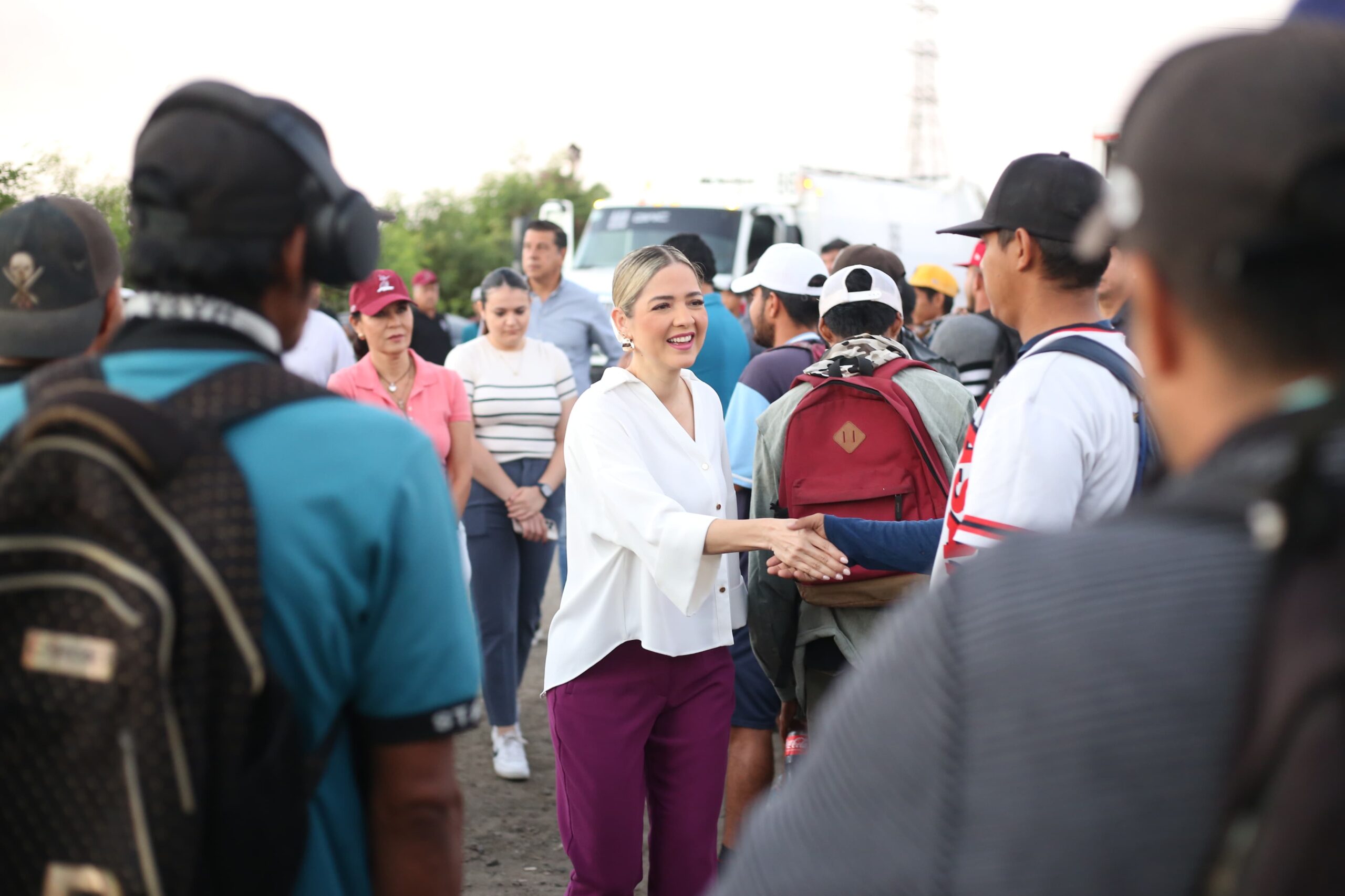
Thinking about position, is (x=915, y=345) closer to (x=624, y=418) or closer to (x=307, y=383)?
(x=624, y=418)

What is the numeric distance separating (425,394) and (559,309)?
2242mm

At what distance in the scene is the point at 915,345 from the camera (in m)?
5.23

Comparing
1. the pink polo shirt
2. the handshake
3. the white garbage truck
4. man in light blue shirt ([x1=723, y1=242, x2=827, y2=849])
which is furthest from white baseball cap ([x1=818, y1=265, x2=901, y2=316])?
the white garbage truck

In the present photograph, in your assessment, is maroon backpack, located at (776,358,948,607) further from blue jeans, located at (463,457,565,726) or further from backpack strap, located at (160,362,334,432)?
blue jeans, located at (463,457,565,726)

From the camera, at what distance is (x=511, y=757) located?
18.6 ft

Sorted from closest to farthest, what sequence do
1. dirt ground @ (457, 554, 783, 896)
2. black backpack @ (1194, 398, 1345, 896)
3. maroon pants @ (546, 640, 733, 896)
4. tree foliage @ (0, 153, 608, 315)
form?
1. black backpack @ (1194, 398, 1345, 896)
2. maroon pants @ (546, 640, 733, 896)
3. dirt ground @ (457, 554, 783, 896)
4. tree foliage @ (0, 153, 608, 315)

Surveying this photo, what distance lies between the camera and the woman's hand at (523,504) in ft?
19.1

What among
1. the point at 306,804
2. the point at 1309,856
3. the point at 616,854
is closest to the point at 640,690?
the point at 616,854

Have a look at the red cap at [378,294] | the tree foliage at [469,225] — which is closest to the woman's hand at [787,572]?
the red cap at [378,294]

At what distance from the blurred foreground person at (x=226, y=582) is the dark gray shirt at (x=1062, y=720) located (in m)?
0.76

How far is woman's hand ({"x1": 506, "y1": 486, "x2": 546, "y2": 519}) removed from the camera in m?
5.81

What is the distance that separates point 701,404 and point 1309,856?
10.3 ft

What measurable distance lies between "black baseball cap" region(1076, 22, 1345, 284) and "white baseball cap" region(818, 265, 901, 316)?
3.11 m

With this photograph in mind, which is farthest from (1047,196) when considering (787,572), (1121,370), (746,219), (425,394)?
(746,219)
